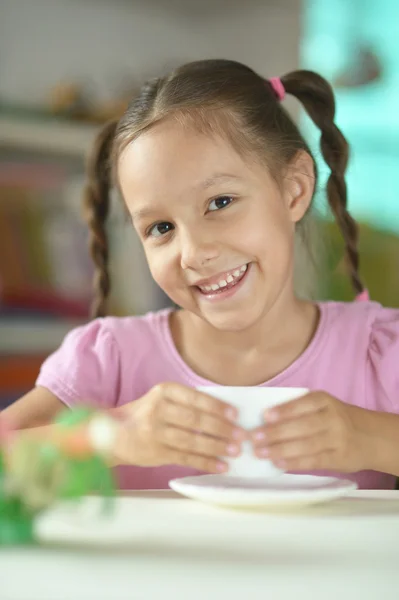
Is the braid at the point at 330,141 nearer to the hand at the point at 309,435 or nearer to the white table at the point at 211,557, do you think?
the hand at the point at 309,435

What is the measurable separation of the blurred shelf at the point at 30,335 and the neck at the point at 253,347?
5.20ft

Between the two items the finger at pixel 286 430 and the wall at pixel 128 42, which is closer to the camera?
the finger at pixel 286 430

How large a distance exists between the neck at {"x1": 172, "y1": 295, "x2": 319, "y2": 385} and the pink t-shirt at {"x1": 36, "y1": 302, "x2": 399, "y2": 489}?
0.02 m

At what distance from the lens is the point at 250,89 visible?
124 cm

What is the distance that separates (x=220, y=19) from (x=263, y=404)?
3251 millimetres

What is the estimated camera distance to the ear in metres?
1.26

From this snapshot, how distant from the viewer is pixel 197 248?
43.1 inches

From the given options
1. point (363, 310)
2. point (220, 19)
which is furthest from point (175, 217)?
point (220, 19)

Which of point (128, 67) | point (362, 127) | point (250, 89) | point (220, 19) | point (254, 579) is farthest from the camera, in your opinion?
point (362, 127)

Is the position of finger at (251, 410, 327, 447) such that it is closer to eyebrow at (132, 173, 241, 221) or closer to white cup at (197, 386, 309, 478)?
white cup at (197, 386, 309, 478)

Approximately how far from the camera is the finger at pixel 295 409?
2.51 feet

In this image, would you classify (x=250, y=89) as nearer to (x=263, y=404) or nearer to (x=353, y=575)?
(x=263, y=404)

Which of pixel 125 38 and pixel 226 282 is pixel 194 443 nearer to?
pixel 226 282

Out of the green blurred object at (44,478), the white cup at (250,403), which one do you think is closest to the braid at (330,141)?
the white cup at (250,403)
